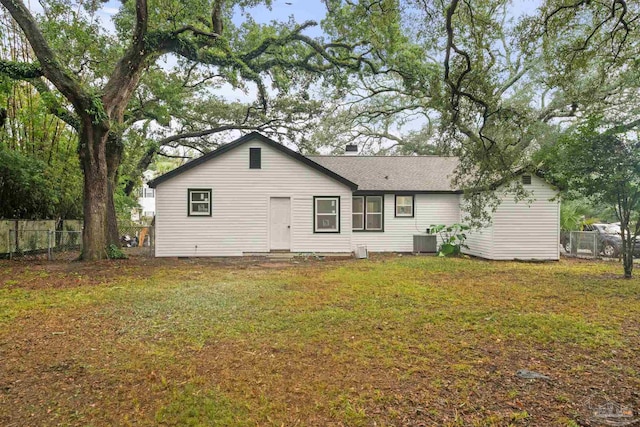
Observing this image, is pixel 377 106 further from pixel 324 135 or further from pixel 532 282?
pixel 532 282

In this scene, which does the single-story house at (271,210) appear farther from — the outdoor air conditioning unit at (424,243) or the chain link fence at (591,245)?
the chain link fence at (591,245)

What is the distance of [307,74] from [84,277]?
9.95 metres

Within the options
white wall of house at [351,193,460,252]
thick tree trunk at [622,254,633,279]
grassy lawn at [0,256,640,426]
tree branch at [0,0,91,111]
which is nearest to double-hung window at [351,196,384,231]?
white wall of house at [351,193,460,252]

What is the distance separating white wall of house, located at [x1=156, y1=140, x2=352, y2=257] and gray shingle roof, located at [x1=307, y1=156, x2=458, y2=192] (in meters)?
2.72

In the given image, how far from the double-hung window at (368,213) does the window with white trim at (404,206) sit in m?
0.70

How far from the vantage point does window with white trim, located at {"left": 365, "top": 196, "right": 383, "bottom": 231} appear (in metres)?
15.7

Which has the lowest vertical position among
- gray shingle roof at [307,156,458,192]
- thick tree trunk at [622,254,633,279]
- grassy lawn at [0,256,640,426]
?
grassy lawn at [0,256,640,426]

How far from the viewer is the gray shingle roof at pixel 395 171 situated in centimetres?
1574

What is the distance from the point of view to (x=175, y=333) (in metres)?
4.79

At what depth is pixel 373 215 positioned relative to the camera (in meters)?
15.8

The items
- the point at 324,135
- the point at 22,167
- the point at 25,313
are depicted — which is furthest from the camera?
the point at 324,135

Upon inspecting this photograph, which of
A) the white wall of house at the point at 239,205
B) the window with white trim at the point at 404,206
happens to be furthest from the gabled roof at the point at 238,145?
the window with white trim at the point at 404,206

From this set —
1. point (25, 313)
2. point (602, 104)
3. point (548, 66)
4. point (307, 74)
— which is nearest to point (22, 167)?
point (25, 313)

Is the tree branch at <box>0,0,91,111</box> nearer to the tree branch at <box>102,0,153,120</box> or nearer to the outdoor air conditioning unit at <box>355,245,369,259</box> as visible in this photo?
the tree branch at <box>102,0,153,120</box>
